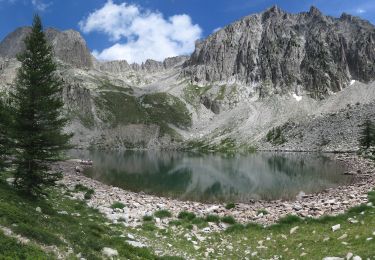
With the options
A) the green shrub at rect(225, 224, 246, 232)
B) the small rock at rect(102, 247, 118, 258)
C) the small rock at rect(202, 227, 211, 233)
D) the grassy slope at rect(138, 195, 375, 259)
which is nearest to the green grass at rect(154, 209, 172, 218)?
the grassy slope at rect(138, 195, 375, 259)

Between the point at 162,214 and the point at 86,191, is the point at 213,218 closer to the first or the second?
the point at 162,214

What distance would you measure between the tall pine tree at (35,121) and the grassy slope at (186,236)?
7.96 feet

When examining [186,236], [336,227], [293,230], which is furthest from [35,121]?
[336,227]

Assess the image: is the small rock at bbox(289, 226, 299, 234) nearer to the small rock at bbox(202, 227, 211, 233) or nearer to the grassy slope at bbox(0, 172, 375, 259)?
the grassy slope at bbox(0, 172, 375, 259)

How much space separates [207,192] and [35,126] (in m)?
36.2

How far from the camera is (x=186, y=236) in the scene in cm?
2425

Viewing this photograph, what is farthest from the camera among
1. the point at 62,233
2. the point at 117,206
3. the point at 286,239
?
the point at 117,206

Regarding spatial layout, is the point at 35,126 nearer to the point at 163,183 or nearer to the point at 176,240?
the point at 176,240

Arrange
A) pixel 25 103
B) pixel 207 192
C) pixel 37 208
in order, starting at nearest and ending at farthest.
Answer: pixel 37 208, pixel 25 103, pixel 207 192

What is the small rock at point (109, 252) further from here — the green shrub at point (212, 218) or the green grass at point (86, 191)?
the green grass at point (86, 191)

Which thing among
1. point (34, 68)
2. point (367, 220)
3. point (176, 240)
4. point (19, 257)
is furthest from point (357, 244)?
point (34, 68)

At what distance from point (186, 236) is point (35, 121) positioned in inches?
564

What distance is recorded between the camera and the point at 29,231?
48.5ft

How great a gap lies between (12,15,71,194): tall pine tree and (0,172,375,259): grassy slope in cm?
243
